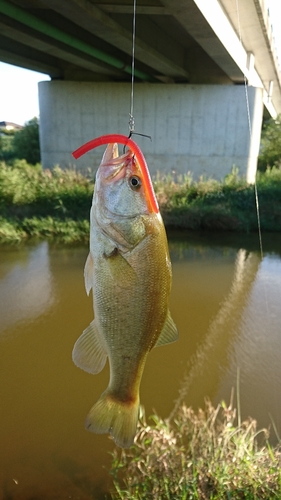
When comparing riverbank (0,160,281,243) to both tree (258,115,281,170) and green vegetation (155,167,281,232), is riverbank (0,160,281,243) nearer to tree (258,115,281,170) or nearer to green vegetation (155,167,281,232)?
green vegetation (155,167,281,232)

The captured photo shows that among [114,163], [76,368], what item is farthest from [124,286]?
[76,368]

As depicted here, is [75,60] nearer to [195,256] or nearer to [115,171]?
[195,256]

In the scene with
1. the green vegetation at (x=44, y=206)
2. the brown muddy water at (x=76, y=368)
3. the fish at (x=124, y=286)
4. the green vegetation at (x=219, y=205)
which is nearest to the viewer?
the fish at (x=124, y=286)

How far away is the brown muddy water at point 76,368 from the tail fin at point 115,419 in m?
2.02

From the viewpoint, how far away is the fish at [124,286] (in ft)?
4.23

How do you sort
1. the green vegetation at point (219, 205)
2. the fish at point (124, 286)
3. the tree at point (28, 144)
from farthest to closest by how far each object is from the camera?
the tree at point (28, 144)
the green vegetation at point (219, 205)
the fish at point (124, 286)

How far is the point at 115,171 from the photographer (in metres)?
1.31

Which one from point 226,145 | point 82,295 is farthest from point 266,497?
point 226,145

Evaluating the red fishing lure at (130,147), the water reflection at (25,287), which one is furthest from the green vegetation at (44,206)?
the red fishing lure at (130,147)

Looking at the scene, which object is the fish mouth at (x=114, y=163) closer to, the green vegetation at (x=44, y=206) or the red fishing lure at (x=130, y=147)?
the red fishing lure at (x=130, y=147)

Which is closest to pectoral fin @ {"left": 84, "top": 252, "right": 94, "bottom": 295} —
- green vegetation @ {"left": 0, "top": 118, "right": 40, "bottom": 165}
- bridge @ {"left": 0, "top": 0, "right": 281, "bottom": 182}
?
bridge @ {"left": 0, "top": 0, "right": 281, "bottom": 182}

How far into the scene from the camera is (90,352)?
139 centimetres

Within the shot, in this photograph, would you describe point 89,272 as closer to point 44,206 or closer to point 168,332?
point 168,332

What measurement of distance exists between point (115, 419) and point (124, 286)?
449 millimetres
